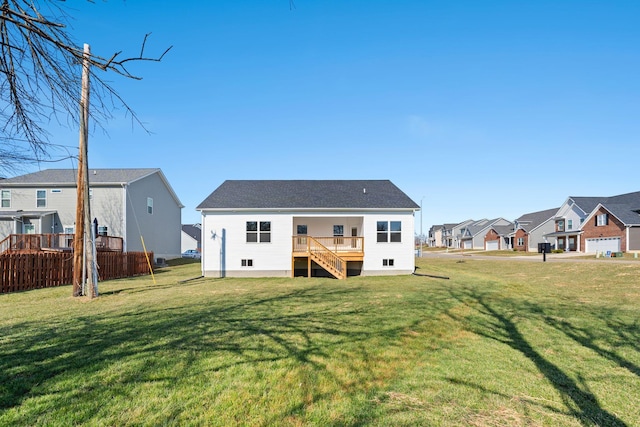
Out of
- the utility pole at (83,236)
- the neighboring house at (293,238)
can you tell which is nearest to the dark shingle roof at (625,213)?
the neighboring house at (293,238)

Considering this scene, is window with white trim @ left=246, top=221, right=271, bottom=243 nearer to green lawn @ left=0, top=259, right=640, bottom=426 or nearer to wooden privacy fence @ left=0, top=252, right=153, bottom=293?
wooden privacy fence @ left=0, top=252, right=153, bottom=293

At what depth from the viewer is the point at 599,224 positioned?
3800cm

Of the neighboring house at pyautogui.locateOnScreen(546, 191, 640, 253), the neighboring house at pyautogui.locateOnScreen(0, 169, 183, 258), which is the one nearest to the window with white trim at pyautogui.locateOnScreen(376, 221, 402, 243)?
the neighboring house at pyautogui.locateOnScreen(0, 169, 183, 258)

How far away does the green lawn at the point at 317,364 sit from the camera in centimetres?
353

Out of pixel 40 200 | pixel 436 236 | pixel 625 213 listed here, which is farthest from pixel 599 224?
pixel 436 236

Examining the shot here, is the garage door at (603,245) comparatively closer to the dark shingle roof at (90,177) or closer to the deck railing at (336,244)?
the deck railing at (336,244)

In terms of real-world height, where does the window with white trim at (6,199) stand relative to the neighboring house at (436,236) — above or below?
above

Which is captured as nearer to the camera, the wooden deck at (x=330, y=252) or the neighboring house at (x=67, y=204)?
the wooden deck at (x=330, y=252)

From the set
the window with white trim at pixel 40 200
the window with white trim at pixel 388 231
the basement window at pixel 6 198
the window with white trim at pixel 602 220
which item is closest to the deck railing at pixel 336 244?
the window with white trim at pixel 388 231

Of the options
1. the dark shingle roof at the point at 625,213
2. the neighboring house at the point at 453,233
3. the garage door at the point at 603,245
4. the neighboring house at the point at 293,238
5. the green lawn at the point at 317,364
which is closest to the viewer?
the green lawn at the point at 317,364

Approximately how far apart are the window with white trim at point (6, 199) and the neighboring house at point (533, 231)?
6083cm

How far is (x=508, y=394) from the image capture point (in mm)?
4102

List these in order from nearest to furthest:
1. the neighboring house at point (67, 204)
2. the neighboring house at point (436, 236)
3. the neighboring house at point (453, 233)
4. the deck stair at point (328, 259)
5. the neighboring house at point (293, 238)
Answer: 1. the deck stair at point (328, 259)
2. the neighboring house at point (293, 238)
3. the neighboring house at point (67, 204)
4. the neighboring house at point (453, 233)
5. the neighboring house at point (436, 236)

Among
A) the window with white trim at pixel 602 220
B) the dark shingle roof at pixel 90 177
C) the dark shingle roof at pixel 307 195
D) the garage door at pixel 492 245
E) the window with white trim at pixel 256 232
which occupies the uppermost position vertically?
the dark shingle roof at pixel 90 177
